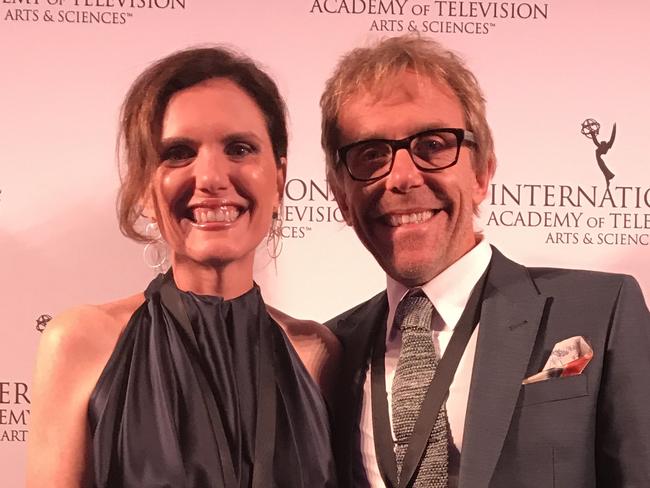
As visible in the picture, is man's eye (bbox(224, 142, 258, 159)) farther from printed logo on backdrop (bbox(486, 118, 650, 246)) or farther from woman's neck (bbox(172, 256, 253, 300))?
printed logo on backdrop (bbox(486, 118, 650, 246))

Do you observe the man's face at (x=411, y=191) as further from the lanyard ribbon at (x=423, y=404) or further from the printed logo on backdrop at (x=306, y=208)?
the printed logo on backdrop at (x=306, y=208)

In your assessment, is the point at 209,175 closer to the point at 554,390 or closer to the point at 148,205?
the point at 148,205

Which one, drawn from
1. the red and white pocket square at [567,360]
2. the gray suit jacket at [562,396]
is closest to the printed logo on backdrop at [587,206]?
the gray suit jacket at [562,396]

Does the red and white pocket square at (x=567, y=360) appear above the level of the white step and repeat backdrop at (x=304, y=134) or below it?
below

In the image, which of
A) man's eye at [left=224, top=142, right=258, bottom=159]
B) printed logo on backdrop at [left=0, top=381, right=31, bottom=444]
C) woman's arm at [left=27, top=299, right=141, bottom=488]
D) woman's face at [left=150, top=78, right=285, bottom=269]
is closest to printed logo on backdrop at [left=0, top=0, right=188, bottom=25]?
woman's face at [left=150, top=78, right=285, bottom=269]

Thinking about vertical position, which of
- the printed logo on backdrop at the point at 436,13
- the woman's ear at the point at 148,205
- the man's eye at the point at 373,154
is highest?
the printed logo on backdrop at the point at 436,13

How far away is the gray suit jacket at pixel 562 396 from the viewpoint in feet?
5.85

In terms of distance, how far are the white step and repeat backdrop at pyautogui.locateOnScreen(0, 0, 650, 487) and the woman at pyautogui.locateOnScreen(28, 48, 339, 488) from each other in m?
0.19

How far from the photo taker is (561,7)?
2367 millimetres

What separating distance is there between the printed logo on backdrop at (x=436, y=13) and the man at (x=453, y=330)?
0.67 ft

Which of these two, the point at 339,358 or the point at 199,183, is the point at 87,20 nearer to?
the point at 199,183

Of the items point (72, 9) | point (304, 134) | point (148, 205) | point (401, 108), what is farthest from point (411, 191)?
point (72, 9)

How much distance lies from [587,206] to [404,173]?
699 millimetres

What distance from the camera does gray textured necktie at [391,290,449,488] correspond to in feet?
5.99
